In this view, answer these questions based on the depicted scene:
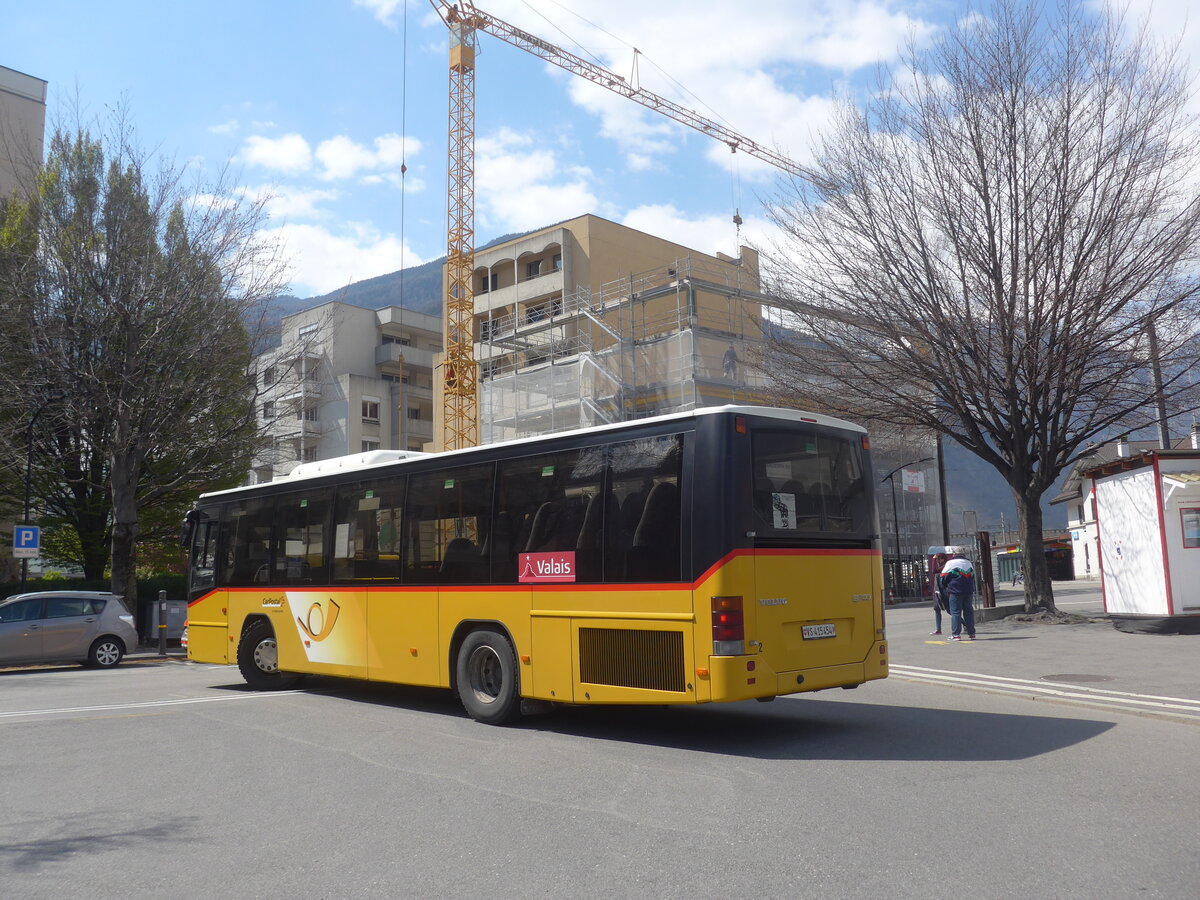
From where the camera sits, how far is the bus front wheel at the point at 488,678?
32.2 feet

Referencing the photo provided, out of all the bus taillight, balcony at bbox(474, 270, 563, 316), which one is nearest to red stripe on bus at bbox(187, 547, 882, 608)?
the bus taillight

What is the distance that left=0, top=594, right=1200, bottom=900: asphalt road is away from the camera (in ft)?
15.9

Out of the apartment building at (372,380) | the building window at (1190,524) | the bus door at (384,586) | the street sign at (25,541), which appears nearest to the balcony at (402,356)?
the apartment building at (372,380)

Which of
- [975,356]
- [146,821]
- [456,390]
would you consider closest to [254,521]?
[146,821]

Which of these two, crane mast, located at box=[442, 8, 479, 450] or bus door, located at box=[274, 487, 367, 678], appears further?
crane mast, located at box=[442, 8, 479, 450]

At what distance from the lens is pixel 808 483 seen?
9.04 meters

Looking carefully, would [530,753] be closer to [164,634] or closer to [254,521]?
[254,521]

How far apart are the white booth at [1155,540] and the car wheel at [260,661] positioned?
15.5 meters

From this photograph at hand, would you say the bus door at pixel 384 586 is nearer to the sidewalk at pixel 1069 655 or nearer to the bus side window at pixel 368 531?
the bus side window at pixel 368 531

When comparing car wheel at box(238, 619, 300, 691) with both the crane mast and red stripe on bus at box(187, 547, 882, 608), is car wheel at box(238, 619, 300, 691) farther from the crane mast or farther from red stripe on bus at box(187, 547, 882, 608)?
the crane mast

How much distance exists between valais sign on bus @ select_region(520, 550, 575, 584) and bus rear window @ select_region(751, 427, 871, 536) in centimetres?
186

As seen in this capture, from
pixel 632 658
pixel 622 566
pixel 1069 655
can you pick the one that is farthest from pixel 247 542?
pixel 1069 655

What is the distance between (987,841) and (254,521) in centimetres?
1080

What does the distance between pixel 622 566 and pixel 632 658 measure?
2.58 feet
